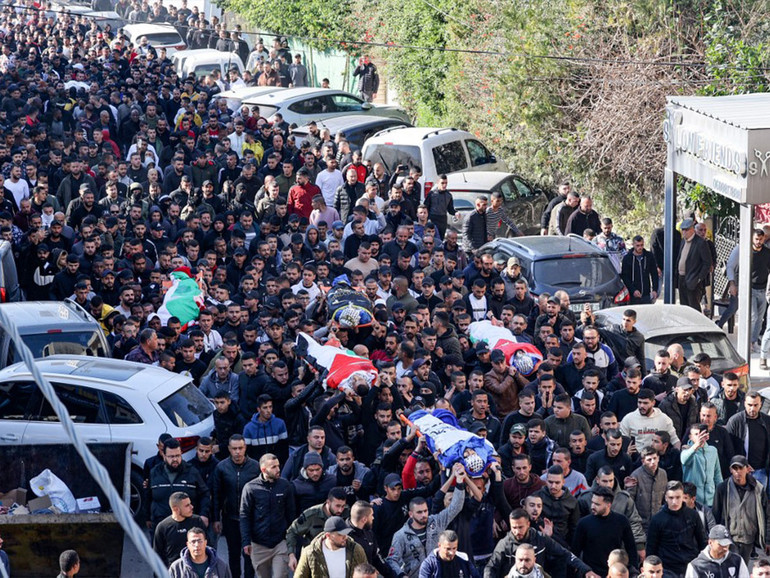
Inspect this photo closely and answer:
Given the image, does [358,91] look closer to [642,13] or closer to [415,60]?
[415,60]

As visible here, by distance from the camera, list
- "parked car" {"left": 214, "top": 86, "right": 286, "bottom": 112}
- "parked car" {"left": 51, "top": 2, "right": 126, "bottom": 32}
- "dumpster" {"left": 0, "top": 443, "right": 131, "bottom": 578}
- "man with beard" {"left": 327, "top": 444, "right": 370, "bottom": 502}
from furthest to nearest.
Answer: "parked car" {"left": 51, "top": 2, "right": 126, "bottom": 32} < "parked car" {"left": 214, "top": 86, "right": 286, "bottom": 112} < "man with beard" {"left": 327, "top": 444, "right": 370, "bottom": 502} < "dumpster" {"left": 0, "top": 443, "right": 131, "bottom": 578}

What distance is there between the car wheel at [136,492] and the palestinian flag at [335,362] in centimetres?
193

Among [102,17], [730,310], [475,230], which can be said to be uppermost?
[102,17]

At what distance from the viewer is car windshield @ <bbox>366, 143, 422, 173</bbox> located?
74.8ft

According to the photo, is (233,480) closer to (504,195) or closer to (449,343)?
(449,343)

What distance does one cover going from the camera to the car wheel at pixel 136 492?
11.9m

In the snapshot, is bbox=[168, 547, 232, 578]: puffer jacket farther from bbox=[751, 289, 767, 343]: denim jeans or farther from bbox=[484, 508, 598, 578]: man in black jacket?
bbox=[751, 289, 767, 343]: denim jeans

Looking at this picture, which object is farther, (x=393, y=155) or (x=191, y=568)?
(x=393, y=155)

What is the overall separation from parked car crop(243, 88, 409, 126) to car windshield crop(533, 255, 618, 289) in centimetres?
1139

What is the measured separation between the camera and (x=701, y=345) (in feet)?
48.4

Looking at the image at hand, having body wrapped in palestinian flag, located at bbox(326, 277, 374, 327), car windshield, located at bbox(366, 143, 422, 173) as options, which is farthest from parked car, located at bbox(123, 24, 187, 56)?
body wrapped in palestinian flag, located at bbox(326, 277, 374, 327)

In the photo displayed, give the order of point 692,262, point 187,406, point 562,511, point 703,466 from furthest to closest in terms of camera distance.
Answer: point 692,262
point 187,406
point 703,466
point 562,511

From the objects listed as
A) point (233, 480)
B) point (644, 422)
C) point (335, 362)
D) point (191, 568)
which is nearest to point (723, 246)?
point (644, 422)

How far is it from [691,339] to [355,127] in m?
12.5
